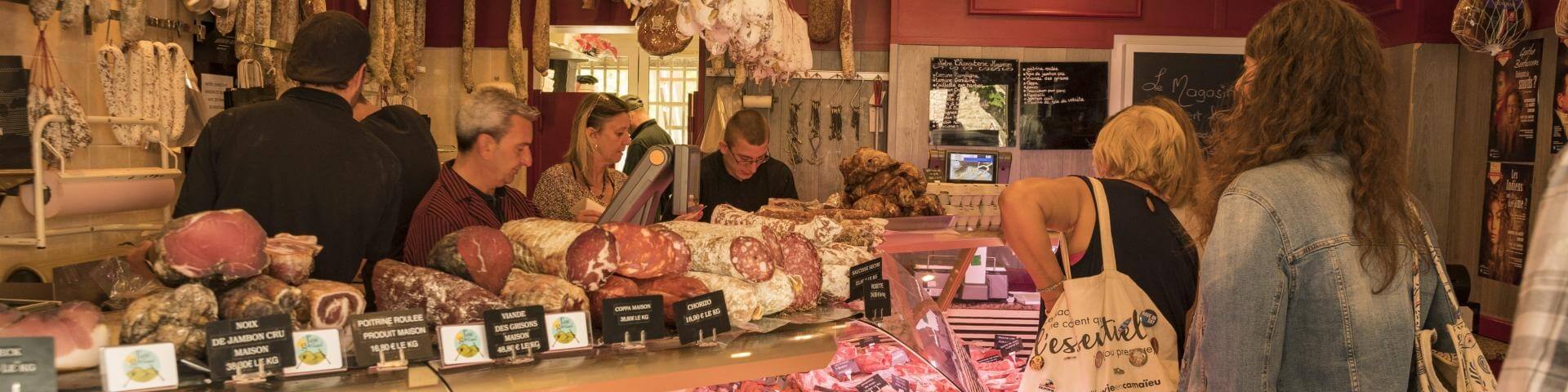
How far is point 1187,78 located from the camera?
8008mm

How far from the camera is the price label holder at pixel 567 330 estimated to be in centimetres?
176

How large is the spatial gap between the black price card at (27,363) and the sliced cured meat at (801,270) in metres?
1.22

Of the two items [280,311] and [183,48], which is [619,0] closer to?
[183,48]

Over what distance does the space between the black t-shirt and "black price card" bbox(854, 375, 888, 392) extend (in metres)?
2.54

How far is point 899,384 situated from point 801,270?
0.89 metres

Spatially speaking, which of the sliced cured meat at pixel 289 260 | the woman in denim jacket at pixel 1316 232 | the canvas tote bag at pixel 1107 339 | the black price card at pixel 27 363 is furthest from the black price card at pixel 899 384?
the black price card at pixel 27 363

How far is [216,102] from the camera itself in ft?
18.7

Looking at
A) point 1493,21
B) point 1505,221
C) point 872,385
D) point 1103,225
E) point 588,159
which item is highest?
point 1493,21

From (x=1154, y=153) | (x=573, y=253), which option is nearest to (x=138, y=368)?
(x=573, y=253)

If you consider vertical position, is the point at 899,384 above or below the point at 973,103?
below

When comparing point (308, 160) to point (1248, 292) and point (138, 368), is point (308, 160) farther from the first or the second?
point (1248, 292)

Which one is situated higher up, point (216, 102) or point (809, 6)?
point (809, 6)

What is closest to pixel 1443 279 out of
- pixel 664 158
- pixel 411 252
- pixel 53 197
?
pixel 664 158

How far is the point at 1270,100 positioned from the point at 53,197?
4.93 metres
